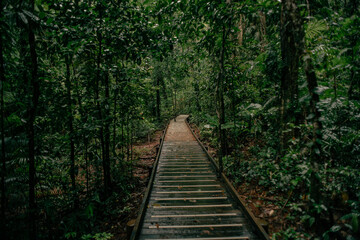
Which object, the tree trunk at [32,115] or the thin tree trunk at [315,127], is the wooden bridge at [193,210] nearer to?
the thin tree trunk at [315,127]

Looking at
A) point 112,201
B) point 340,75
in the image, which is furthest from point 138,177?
point 340,75

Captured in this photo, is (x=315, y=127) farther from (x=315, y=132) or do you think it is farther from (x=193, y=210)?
(x=193, y=210)

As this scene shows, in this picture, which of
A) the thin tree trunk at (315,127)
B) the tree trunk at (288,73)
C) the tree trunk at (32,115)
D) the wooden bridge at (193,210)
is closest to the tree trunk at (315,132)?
the thin tree trunk at (315,127)

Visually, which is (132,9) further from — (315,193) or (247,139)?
(247,139)

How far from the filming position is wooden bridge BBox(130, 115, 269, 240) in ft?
11.5

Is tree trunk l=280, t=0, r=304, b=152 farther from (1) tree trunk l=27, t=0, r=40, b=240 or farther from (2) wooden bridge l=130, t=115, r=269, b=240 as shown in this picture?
(1) tree trunk l=27, t=0, r=40, b=240

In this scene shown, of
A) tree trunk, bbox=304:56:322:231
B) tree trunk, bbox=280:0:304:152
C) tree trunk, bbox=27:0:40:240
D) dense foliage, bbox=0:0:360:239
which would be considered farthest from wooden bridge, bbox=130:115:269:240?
tree trunk, bbox=280:0:304:152

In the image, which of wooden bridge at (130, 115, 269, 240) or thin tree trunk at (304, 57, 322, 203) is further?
wooden bridge at (130, 115, 269, 240)

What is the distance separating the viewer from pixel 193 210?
4.28 meters

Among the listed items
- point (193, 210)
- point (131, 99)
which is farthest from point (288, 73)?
point (131, 99)

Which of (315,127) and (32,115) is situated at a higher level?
(32,115)

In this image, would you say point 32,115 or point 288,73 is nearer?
point 32,115

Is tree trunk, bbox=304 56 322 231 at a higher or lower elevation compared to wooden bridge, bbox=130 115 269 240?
higher

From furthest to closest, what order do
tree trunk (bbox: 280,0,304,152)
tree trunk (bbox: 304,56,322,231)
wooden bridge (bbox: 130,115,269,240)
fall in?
tree trunk (bbox: 280,0,304,152)
wooden bridge (bbox: 130,115,269,240)
tree trunk (bbox: 304,56,322,231)
